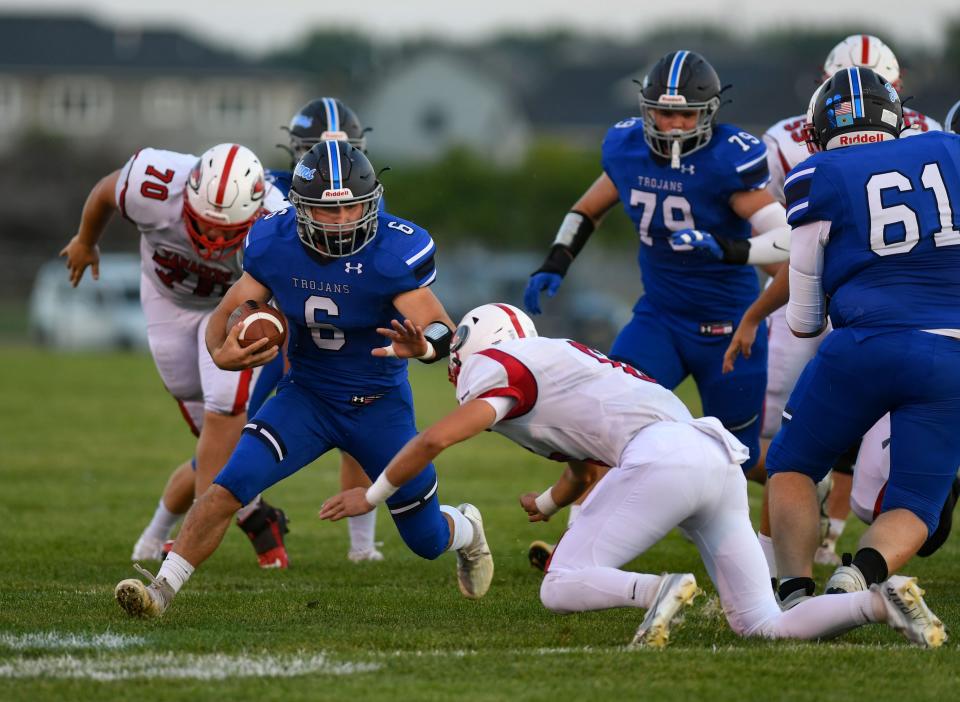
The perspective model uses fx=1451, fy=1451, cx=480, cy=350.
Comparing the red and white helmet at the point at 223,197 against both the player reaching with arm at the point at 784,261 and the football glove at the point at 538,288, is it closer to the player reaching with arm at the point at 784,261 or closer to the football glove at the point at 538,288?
the football glove at the point at 538,288

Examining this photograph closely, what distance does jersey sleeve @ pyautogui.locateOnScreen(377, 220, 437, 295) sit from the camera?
17.3ft

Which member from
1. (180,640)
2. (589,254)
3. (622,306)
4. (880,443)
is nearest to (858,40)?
(880,443)

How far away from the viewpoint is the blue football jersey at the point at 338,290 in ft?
17.4

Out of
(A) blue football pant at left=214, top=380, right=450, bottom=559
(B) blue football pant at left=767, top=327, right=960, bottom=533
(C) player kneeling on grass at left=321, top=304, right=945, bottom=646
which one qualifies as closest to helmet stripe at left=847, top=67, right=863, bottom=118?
(B) blue football pant at left=767, top=327, right=960, bottom=533

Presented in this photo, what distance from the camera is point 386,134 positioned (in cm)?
5006

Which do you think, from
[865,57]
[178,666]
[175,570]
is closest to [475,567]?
[175,570]

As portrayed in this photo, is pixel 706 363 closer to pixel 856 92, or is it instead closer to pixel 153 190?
pixel 856 92

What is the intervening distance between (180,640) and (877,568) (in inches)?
87.6

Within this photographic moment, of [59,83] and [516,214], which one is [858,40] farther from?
[59,83]

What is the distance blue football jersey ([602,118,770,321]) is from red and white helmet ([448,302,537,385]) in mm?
1856

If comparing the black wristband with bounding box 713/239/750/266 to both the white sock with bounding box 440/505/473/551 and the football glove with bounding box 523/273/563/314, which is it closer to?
the football glove with bounding box 523/273/563/314

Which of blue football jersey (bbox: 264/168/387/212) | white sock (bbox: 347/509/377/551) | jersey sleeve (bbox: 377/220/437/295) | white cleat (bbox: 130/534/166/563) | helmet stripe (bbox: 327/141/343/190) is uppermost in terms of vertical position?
helmet stripe (bbox: 327/141/343/190)

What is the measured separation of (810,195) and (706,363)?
1940 millimetres

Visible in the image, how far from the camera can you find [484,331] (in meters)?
4.79
